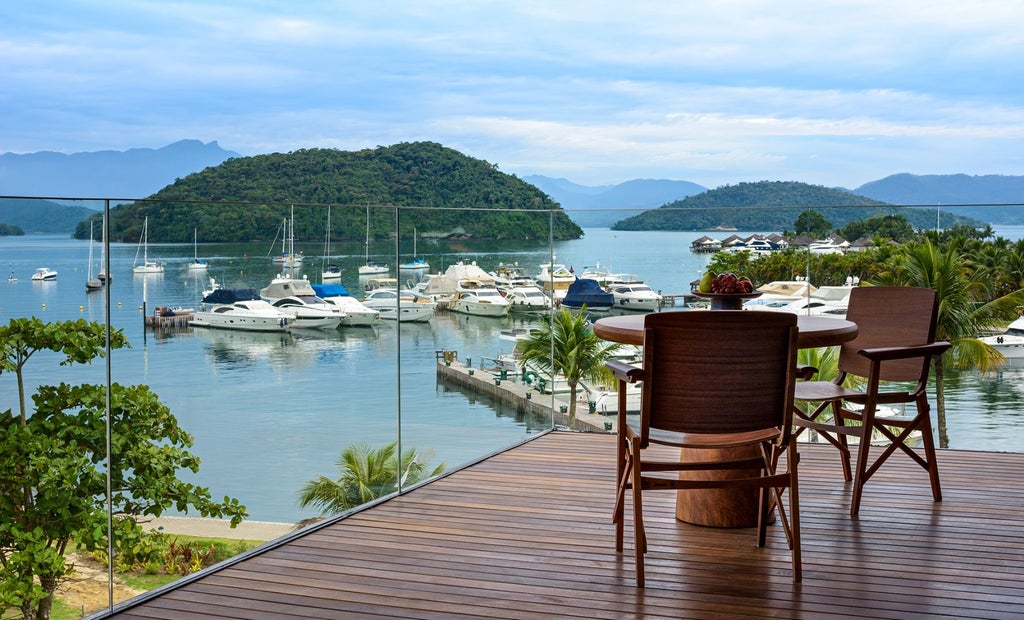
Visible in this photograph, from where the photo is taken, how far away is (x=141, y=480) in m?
3.60

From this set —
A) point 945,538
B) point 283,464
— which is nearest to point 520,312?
point 283,464

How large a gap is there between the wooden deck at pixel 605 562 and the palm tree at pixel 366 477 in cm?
13

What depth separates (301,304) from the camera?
12.0 ft

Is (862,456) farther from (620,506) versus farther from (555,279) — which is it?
(555,279)

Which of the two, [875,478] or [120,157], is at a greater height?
[120,157]

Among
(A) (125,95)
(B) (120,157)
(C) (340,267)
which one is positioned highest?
(A) (125,95)

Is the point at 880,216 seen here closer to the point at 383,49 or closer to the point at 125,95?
the point at 383,49

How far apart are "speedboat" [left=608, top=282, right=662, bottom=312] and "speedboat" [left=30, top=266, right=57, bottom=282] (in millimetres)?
2764

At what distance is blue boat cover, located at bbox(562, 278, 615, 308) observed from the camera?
5103mm

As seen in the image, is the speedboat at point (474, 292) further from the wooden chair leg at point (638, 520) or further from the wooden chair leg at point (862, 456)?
the wooden chair leg at point (862, 456)

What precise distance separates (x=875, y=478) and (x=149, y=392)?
10.3 feet

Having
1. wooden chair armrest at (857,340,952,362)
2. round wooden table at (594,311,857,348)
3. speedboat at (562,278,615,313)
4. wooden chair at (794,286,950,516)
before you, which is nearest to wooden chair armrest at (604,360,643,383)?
round wooden table at (594,311,857,348)

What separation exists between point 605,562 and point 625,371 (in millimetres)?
661

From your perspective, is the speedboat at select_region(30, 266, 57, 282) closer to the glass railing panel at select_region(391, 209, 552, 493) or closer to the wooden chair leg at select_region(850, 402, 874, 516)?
the glass railing panel at select_region(391, 209, 552, 493)
